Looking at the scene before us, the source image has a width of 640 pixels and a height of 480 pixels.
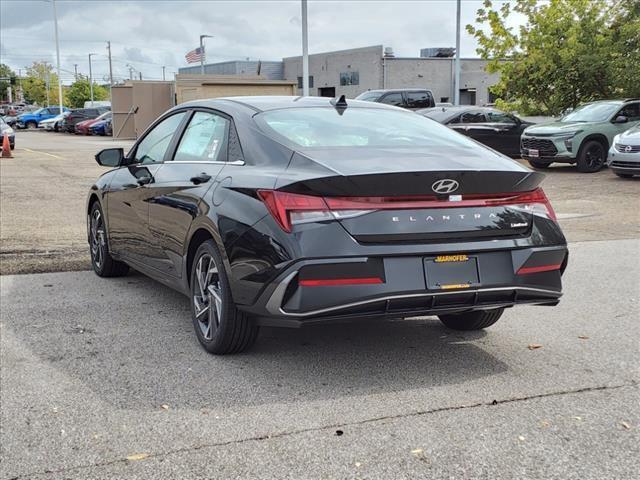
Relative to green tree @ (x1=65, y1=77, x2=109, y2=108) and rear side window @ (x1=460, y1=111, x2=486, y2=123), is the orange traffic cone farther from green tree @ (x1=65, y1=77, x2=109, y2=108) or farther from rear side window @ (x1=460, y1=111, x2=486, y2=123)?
green tree @ (x1=65, y1=77, x2=109, y2=108)

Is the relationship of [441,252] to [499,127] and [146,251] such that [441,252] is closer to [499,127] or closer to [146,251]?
[146,251]

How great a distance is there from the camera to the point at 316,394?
13.7ft

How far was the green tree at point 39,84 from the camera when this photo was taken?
119 meters

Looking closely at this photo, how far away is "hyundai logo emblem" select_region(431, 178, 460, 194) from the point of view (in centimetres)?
419

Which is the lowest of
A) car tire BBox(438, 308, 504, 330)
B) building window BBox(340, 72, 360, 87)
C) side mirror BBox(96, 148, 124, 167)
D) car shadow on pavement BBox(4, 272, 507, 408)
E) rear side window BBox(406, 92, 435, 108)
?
car shadow on pavement BBox(4, 272, 507, 408)

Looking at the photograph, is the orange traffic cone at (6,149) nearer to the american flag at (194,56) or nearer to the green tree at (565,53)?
the green tree at (565,53)

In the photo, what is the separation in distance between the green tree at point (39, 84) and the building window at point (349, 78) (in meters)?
68.0

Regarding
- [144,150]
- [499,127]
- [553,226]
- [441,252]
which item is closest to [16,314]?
[144,150]

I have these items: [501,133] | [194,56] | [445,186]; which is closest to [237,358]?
[445,186]

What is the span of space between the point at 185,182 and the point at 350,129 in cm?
116

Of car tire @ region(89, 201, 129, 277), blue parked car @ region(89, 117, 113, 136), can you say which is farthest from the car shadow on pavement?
blue parked car @ region(89, 117, 113, 136)

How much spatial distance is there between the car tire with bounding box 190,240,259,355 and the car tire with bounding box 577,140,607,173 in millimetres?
15378

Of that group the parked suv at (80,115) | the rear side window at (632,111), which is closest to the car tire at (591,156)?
the rear side window at (632,111)

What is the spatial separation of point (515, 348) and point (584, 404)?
1046 mm
